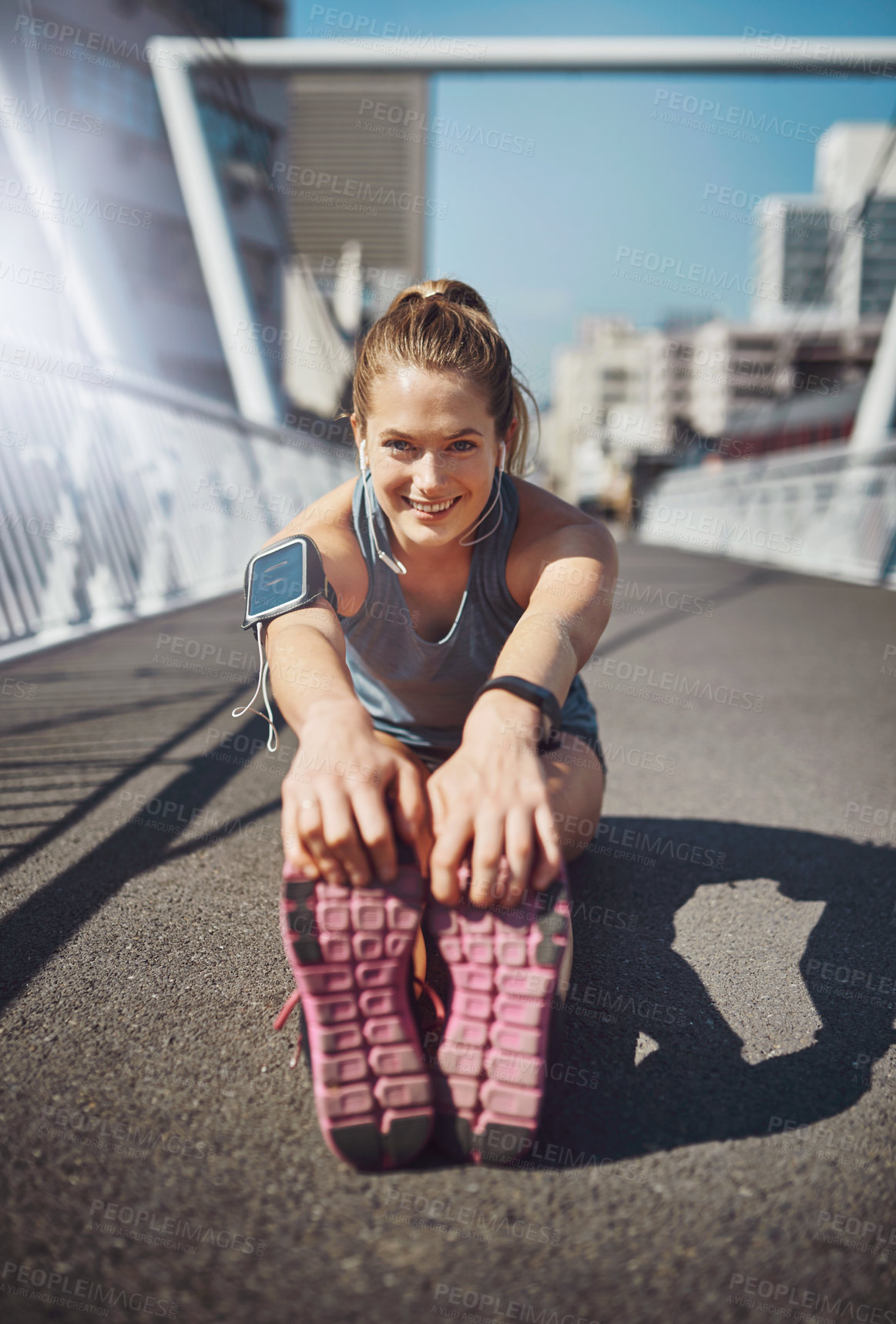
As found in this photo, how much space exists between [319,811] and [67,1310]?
65cm

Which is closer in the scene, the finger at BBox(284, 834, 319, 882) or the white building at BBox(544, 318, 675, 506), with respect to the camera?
the finger at BBox(284, 834, 319, 882)

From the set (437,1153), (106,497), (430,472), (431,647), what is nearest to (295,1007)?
(437,1153)

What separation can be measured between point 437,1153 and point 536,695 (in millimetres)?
714

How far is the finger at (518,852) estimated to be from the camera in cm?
136

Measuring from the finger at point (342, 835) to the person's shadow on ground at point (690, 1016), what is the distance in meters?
0.43

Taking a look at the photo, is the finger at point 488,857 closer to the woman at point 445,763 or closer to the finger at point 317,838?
the woman at point 445,763

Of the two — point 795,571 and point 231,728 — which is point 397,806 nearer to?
point 231,728

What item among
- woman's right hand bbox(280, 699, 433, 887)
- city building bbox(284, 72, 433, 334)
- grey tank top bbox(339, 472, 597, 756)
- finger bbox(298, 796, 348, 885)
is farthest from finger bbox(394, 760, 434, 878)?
city building bbox(284, 72, 433, 334)

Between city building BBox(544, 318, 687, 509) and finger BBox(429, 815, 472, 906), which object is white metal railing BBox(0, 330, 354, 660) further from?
city building BBox(544, 318, 687, 509)

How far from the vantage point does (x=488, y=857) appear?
4.45 ft

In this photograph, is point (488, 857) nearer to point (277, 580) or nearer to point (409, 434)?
point (277, 580)

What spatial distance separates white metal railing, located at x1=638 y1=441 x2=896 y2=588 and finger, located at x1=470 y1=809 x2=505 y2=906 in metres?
10.1

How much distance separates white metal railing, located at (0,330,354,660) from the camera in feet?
17.6

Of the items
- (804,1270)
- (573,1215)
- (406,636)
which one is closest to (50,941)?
(406,636)
